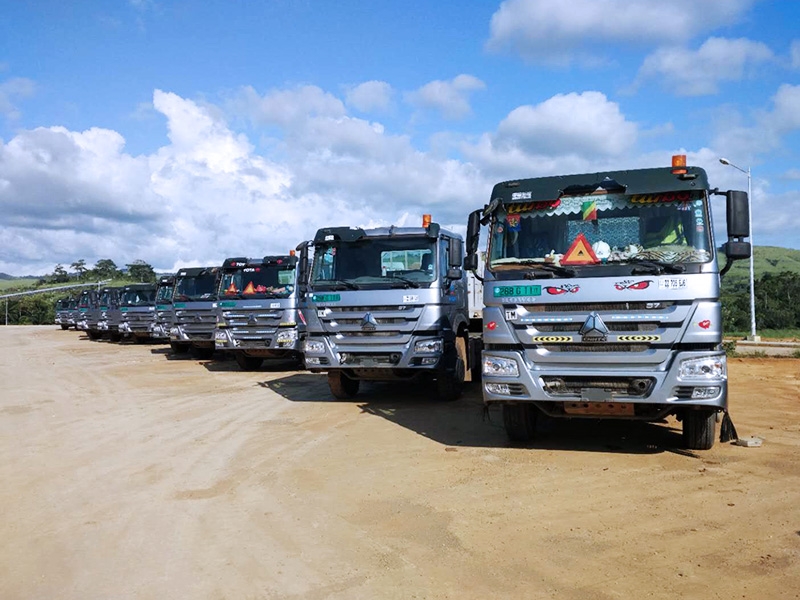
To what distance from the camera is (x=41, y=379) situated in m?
15.6

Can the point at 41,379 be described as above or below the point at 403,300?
below

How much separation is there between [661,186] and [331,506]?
14.6ft

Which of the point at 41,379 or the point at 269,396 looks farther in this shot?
the point at 41,379

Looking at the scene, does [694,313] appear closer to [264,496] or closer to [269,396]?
[264,496]

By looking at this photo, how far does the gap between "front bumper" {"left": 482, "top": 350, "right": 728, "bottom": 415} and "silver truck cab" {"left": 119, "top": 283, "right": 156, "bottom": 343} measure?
2246cm

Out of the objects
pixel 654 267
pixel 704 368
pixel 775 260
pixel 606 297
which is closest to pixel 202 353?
pixel 606 297

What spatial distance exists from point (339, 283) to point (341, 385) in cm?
176

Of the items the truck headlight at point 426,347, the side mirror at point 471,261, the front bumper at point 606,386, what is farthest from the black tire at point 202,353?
the front bumper at point 606,386

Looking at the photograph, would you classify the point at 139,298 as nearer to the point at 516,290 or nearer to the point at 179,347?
the point at 179,347

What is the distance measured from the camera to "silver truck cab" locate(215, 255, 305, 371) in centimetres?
1495

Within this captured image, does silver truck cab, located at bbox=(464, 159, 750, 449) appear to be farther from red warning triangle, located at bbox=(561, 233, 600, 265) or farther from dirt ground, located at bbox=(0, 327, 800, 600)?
dirt ground, located at bbox=(0, 327, 800, 600)

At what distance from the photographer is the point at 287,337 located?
14883 millimetres

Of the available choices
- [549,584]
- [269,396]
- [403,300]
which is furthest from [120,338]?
[549,584]

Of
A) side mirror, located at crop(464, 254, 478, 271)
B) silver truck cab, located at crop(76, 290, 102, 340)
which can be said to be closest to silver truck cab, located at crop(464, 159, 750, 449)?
side mirror, located at crop(464, 254, 478, 271)
